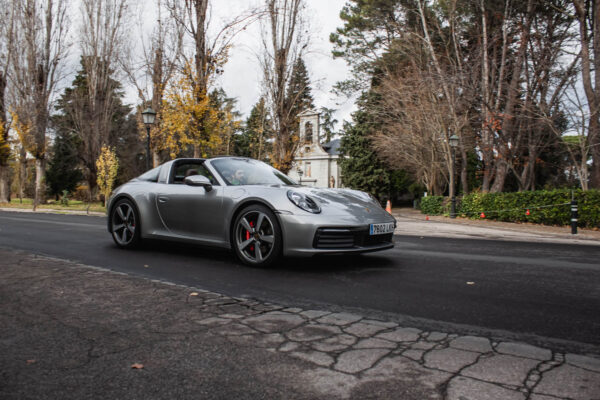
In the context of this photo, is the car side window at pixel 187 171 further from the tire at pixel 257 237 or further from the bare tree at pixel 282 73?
the bare tree at pixel 282 73

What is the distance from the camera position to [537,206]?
15.6m

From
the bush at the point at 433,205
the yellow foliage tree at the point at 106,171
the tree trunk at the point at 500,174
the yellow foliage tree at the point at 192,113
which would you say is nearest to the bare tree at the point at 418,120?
the bush at the point at 433,205

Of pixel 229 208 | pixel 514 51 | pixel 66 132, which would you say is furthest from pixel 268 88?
pixel 66 132

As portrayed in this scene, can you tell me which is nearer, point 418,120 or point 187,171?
point 187,171

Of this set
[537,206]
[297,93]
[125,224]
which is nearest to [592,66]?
[537,206]

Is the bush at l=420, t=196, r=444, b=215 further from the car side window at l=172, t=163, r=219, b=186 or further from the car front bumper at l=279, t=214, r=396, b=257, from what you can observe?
the car front bumper at l=279, t=214, r=396, b=257

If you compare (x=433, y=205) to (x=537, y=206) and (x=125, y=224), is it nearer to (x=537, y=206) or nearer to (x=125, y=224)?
(x=537, y=206)

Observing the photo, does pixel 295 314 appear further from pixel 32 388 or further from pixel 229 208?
pixel 229 208

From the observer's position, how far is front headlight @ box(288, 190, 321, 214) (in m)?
4.68

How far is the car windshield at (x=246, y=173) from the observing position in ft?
18.3

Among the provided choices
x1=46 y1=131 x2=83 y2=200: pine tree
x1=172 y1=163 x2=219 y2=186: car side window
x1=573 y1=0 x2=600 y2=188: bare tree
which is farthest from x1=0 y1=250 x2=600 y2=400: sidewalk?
x1=46 y1=131 x2=83 y2=200: pine tree

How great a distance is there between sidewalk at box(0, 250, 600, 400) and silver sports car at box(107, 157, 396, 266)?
4.78ft

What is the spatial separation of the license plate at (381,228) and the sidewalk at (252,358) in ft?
5.92

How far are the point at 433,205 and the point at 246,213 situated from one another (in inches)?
818
